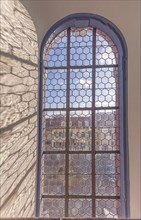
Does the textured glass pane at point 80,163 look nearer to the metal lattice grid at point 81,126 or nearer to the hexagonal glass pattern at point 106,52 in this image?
the metal lattice grid at point 81,126

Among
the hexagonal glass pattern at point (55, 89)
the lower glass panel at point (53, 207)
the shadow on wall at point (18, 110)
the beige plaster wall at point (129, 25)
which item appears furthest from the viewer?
the hexagonal glass pattern at point (55, 89)

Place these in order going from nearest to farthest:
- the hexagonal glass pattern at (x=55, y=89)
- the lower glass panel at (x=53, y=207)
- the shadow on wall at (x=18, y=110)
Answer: the shadow on wall at (x=18, y=110), the lower glass panel at (x=53, y=207), the hexagonal glass pattern at (x=55, y=89)

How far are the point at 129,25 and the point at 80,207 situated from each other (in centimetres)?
124

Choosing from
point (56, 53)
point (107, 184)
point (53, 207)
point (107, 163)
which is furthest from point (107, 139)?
point (56, 53)

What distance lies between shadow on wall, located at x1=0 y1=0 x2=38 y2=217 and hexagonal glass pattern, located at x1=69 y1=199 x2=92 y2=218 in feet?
0.89

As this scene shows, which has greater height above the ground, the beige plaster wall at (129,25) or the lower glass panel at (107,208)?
the beige plaster wall at (129,25)

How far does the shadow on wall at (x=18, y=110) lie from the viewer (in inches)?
56.4

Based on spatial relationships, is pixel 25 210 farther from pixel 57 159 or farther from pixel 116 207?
pixel 116 207

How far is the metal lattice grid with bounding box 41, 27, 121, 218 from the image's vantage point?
1.92 meters

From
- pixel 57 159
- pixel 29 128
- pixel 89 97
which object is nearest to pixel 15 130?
pixel 29 128

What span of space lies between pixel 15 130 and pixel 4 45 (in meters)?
0.45

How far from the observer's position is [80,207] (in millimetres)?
1912

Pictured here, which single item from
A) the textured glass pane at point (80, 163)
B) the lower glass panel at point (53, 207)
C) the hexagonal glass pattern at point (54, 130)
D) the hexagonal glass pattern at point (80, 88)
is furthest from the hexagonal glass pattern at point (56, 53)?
the lower glass panel at point (53, 207)

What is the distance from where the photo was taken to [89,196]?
1918 millimetres
